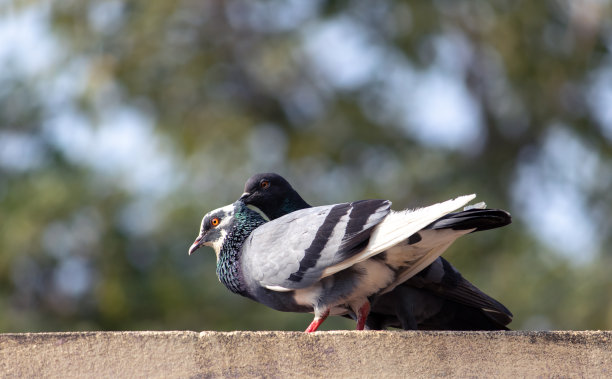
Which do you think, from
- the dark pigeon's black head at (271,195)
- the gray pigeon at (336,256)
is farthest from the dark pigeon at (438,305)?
the dark pigeon's black head at (271,195)

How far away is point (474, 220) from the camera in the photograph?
134 inches

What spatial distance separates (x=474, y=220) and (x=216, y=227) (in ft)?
4.56

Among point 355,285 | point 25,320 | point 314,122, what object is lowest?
point 25,320

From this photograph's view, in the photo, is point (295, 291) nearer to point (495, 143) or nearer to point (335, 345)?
point (335, 345)

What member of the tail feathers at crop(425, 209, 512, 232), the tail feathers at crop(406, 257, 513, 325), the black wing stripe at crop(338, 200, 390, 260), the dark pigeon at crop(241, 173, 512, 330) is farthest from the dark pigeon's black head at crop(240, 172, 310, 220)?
the tail feathers at crop(425, 209, 512, 232)

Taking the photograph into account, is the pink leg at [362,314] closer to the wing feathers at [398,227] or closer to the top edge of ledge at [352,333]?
the wing feathers at [398,227]

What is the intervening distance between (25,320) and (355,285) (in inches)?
275

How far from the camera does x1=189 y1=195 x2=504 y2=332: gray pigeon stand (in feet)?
11.5

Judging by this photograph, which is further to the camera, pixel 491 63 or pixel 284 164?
→ pixel 491 63

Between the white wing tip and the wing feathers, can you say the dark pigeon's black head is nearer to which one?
the white wing tip

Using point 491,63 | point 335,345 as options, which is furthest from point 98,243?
point 335,345

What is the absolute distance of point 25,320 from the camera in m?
9.87

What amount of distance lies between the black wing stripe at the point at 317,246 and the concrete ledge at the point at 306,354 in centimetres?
59

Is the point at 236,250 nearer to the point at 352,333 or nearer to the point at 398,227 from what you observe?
the point at 398,227
